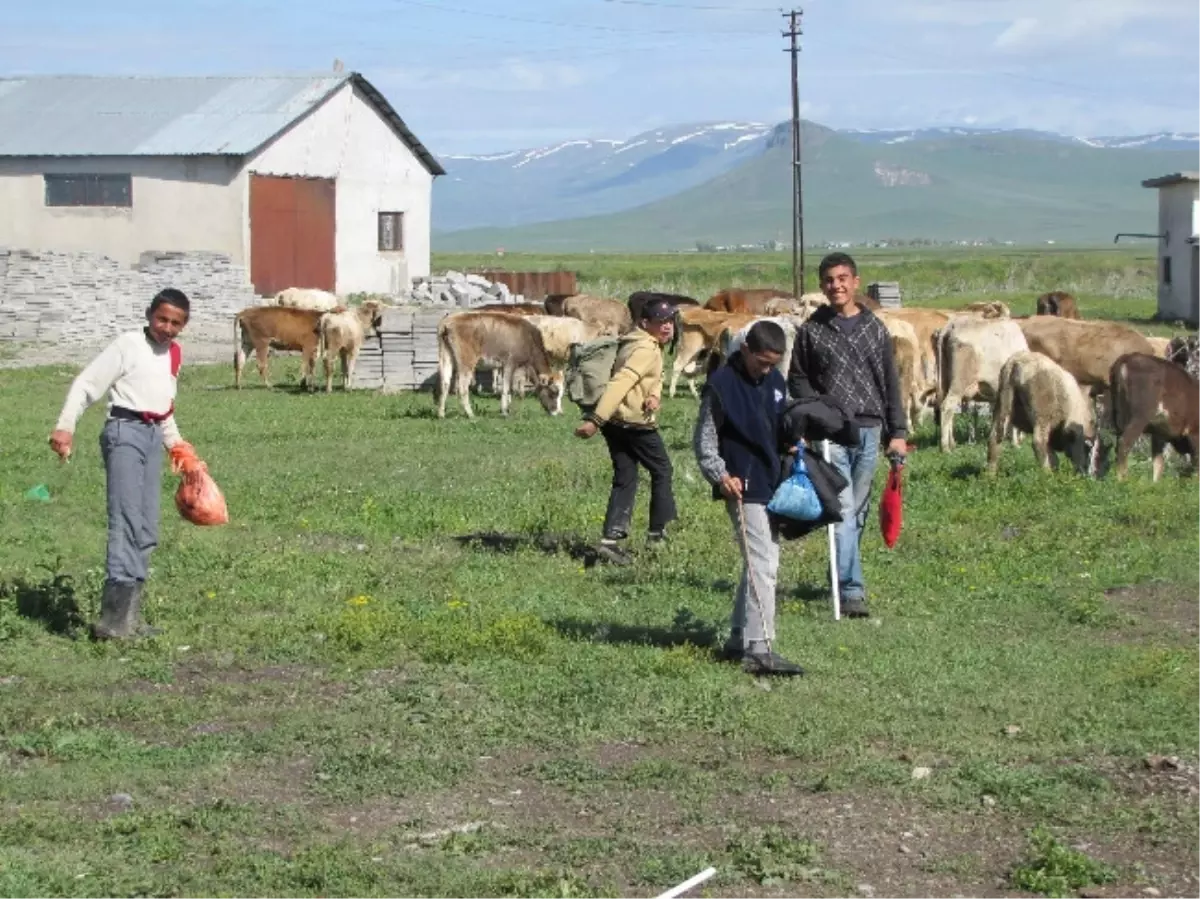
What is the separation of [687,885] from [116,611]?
16.8 ft

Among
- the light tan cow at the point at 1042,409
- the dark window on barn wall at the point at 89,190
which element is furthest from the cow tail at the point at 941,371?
the dark window on barn wall at the point at 89,190

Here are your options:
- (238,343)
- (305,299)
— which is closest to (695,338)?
(238,343)

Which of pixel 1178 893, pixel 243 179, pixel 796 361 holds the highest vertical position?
pixel 243 179

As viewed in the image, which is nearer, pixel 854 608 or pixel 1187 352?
pixel 854 608

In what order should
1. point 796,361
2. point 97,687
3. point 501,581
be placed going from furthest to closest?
1. point 501,581
2. point 796,361
3. point 97,687

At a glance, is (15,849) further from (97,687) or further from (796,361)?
(796,361)

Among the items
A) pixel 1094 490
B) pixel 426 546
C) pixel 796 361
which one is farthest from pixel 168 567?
pixel 1094 490

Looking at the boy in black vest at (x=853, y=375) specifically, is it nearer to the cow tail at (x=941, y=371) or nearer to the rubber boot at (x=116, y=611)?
the rubber boot at (x=116, y=611)

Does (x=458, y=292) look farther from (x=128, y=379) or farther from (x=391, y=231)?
(x=128, y=379)

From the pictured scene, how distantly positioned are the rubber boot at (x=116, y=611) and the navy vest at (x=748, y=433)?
3335 millimetres

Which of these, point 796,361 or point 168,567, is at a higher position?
→ point 796,361

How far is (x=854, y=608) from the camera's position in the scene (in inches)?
440

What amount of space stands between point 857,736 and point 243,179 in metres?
39.6

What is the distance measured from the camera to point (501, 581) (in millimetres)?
12328
